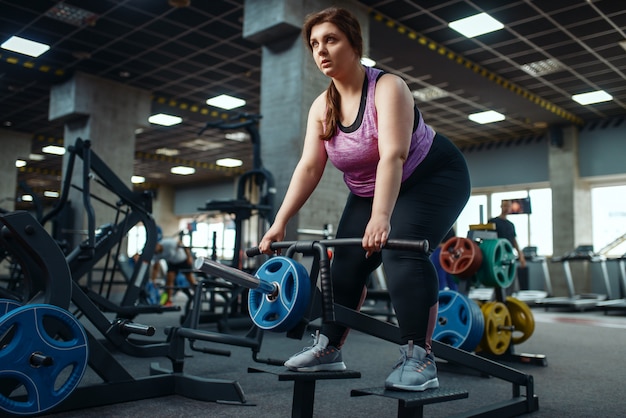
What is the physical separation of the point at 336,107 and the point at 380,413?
46.4 inches

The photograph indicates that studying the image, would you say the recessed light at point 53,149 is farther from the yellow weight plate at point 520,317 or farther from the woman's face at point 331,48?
the woman's face at point 331,48

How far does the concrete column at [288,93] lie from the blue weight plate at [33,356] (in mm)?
3661

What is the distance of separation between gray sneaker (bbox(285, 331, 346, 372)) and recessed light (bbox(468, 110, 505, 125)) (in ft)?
30.8

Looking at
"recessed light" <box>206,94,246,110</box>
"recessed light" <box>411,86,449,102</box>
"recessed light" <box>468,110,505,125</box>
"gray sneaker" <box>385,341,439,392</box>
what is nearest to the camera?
"gray sneaker" <box>385,341,439,392</box>

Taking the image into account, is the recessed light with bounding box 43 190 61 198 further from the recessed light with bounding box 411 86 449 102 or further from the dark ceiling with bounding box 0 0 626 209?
the recessed light with bounding box 411 86 449 102

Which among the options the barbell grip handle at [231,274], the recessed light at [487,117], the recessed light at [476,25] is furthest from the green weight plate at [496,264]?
the recessed light at [487,117]

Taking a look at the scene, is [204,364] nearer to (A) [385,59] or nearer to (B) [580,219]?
(A) [385,59]

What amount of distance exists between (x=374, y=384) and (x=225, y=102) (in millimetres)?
7872

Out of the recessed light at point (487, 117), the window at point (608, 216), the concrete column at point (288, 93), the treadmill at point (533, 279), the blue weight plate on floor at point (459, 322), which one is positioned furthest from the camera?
the window at point (608, 216)

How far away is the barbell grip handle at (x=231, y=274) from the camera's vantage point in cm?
123

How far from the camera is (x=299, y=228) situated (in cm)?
548

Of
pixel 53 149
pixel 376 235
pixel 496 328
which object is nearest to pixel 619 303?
pixel 496 328

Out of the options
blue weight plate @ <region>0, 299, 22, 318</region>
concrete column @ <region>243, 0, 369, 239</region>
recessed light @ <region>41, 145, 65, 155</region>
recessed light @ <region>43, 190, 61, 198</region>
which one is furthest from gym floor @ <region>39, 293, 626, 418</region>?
recessed light @ <region>43, 190, 61, 198</region>

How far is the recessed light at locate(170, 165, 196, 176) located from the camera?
15980mm
